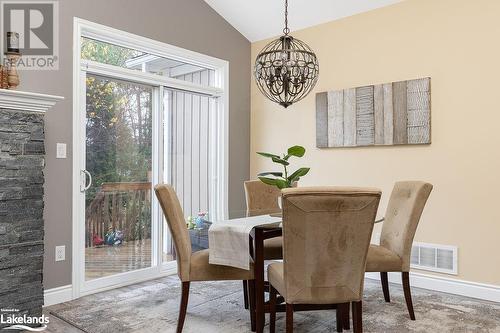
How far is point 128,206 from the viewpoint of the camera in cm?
389

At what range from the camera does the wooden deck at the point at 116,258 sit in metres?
3.60

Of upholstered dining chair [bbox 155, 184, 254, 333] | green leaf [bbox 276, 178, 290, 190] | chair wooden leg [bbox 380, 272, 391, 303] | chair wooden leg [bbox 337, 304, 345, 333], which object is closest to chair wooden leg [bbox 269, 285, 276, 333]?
upholstered dining chair [bbox 155, 184, 254, 333]

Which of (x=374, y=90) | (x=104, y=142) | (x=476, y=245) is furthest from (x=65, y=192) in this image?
(x=476, y=245)

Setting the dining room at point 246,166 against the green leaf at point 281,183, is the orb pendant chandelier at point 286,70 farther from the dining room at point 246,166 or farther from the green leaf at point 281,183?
the green leaf at point 281,183

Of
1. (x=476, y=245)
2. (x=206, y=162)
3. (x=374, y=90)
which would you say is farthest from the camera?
(x=206, y=162)

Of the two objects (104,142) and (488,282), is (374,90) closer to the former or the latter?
(488,282)

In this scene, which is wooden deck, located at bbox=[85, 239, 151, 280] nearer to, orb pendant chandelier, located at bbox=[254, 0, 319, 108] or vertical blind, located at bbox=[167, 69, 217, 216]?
vertical blind, located at bbox=[167, 69, 217, 216]

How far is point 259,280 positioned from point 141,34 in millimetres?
2631

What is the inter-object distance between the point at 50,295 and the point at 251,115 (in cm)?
298

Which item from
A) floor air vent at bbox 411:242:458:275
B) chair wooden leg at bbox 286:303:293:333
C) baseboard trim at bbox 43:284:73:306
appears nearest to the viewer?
chair wooden leg at bbox 286:303:293:333

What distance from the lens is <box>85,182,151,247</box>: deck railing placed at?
362 centimetres

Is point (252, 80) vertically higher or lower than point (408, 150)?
higher

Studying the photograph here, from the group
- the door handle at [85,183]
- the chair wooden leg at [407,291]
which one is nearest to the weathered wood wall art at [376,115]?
the chair wooden leg at [407,291]

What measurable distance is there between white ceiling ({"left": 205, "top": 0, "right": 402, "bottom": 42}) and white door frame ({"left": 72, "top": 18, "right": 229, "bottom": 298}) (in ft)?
1.76
